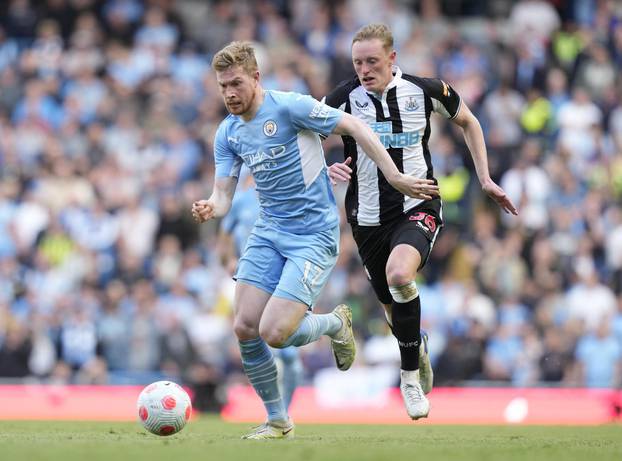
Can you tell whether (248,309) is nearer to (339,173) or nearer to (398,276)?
(398,276)

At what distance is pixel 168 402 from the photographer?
922cm

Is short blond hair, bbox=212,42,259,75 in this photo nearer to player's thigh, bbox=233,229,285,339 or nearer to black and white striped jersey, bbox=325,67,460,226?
black and white striped jersey, bbox=325,67,460,226

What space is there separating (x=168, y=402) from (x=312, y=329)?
117 centimetres

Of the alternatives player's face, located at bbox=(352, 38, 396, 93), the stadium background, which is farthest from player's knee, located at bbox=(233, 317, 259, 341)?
the stadium background

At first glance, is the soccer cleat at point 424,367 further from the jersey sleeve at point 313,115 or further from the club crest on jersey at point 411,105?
the jersey sleeve at point 313,115

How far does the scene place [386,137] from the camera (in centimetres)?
987

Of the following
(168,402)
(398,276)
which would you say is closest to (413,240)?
(398,276)

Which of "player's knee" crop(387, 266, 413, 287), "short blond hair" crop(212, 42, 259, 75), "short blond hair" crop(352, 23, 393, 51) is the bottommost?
"player's knee" crop(387, 266, 413, 287)

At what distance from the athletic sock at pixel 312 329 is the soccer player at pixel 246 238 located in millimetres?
2211

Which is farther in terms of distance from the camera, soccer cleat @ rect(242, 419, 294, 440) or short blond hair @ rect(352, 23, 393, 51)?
short blond hair @ rect(352, 23, 393, 51)

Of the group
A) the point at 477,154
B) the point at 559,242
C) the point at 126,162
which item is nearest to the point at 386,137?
the point at 477,154

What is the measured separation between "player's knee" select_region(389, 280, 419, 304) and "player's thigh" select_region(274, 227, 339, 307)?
Result: 532mm

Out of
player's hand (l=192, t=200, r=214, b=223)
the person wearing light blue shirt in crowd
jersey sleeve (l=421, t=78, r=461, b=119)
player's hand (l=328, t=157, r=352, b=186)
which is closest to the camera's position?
player's hand (l=192, t=200, r=214, b=223)

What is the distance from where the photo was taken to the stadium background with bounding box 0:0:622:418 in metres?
17.0
